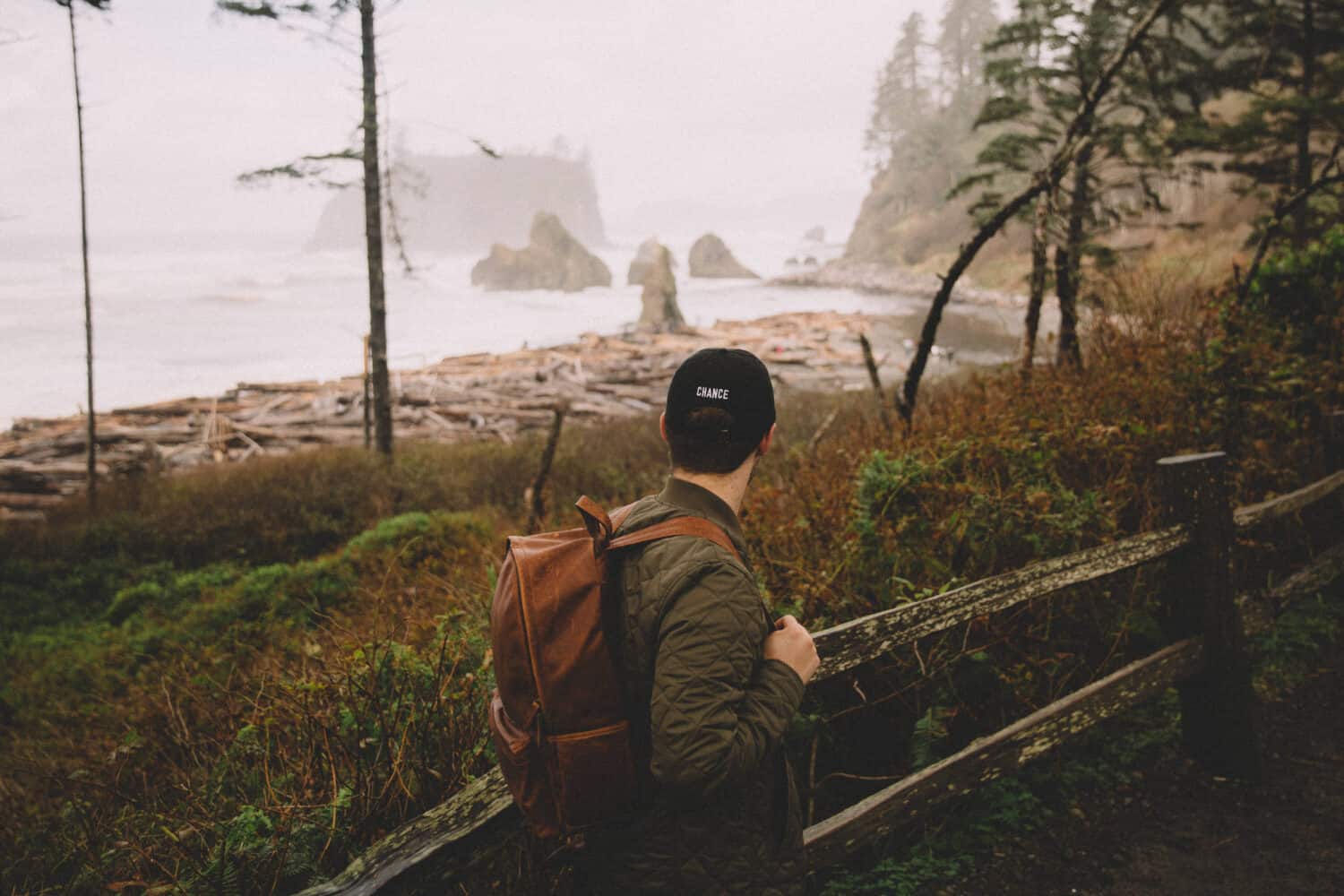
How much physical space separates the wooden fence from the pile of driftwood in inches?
271

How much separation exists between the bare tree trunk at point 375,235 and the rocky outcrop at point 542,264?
7680 centimetres

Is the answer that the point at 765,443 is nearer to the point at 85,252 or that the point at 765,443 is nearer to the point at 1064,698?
the point at 1064,698

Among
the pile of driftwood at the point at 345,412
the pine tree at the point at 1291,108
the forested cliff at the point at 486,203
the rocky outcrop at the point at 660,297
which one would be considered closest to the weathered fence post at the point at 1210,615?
the pile of driftwood at the point at 345,412

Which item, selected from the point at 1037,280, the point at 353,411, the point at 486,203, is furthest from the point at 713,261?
the point at 1037,280

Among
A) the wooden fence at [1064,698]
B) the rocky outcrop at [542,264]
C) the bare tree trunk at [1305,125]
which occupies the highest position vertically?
the rocky outcrop at [542,264]

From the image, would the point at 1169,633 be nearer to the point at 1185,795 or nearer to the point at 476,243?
the point at 1185,795

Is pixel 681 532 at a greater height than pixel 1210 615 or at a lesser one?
greater

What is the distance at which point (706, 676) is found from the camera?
1.42 meters

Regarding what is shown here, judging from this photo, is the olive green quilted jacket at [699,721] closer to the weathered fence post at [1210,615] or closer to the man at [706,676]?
the man at [706,676]

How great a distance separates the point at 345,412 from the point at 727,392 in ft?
73.5

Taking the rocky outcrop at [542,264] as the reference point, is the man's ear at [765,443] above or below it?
below

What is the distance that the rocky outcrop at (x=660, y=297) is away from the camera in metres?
44.9

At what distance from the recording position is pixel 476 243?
481 feet

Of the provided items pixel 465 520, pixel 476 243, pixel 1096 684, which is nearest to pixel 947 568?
pixel 1096 684
